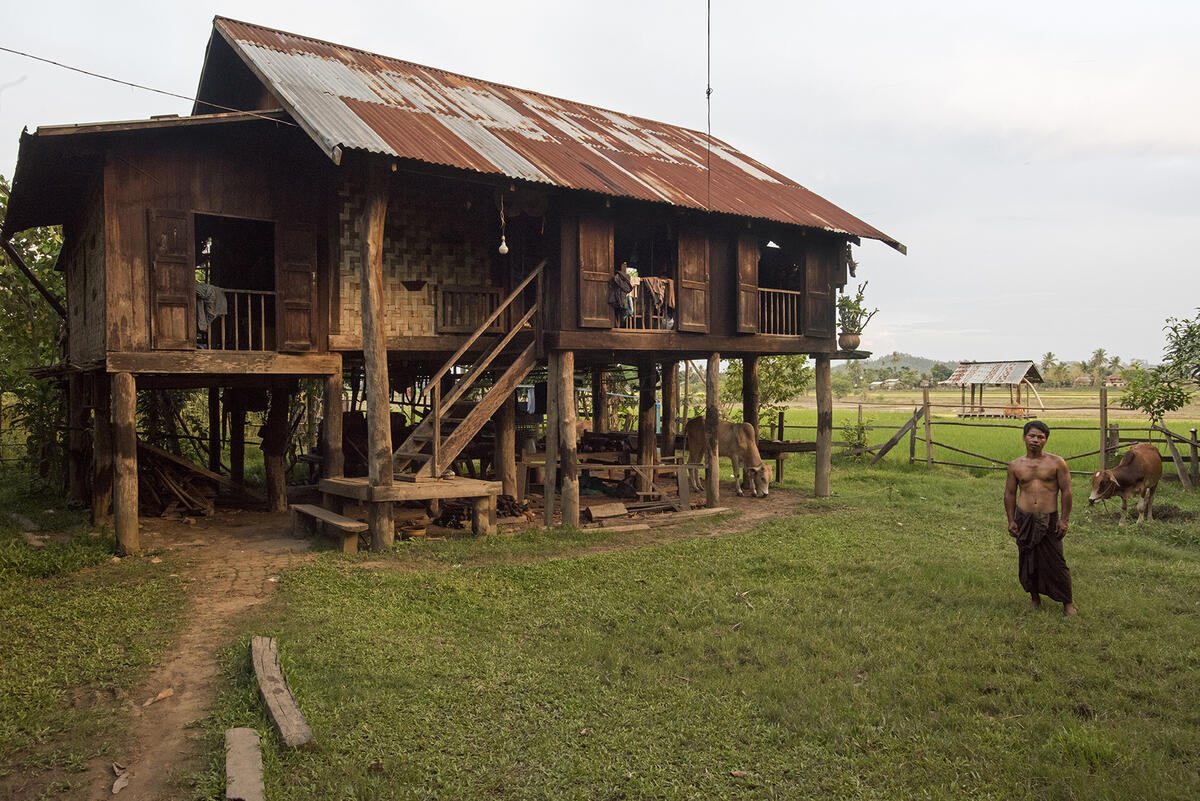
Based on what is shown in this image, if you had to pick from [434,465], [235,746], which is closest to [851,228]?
[434,465]

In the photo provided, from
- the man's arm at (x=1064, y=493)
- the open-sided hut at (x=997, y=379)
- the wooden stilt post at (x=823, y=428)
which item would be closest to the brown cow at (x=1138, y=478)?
the wooden stilt post at (x=823, y=428)

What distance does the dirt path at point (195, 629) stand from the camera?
4.23m

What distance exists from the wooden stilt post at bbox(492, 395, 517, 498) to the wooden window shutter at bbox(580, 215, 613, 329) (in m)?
2.49

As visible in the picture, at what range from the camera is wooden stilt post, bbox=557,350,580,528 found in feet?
37.2

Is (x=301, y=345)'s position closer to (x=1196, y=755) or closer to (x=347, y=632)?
(x=347, y=632)

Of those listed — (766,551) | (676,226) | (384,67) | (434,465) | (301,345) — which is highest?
(384,67)

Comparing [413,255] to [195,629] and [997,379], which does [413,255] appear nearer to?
[195,629]

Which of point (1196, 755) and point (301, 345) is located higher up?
point (301, 345)

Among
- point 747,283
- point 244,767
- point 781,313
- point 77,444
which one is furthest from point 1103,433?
point 77,444

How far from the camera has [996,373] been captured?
41.2 metres

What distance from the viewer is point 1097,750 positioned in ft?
13.7

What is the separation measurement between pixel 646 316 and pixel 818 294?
3822mm

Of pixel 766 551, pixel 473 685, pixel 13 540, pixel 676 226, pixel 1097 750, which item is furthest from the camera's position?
pixel 676 226

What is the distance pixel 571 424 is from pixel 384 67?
278 inches
